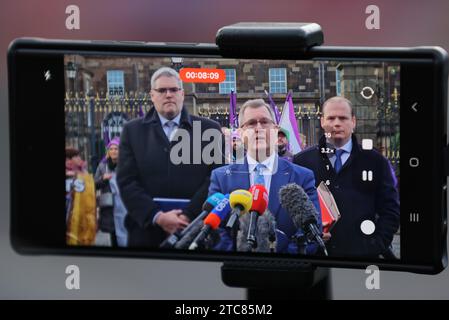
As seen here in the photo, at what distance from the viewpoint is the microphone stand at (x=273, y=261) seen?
1.49 metres

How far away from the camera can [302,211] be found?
1528 mm

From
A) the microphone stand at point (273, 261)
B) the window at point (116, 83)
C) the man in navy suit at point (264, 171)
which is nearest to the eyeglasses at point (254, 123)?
the man in navy suit at point (264, 171)

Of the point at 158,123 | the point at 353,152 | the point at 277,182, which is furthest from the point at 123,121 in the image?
the point at 353,152

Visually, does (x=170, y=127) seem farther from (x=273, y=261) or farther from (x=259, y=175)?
(x=273, y=261)

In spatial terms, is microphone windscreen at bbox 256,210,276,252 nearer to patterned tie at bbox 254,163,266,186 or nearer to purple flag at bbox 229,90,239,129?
patterned tie at bbox 254,163,266,186

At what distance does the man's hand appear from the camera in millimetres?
1559

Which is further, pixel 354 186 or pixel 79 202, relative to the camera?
pixel 79 202

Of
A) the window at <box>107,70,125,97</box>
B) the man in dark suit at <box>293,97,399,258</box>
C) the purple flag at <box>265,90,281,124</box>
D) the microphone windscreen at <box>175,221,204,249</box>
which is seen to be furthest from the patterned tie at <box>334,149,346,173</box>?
the window at <box>107,70,125,97</box>

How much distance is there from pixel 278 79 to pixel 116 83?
27 cm

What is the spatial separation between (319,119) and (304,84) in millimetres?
60

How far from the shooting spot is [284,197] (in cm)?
155

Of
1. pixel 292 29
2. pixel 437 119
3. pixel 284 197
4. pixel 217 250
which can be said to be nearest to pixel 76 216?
pixel 217 250

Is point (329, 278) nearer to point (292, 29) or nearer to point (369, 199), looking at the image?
point (369, 199)

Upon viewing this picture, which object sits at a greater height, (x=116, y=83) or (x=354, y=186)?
(x=116, y=83)
